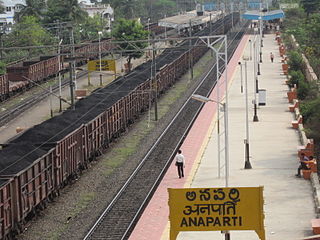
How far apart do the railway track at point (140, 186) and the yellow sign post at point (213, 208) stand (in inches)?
268

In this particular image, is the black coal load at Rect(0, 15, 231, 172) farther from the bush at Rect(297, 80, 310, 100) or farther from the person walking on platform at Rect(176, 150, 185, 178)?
the bush at Rect(297, 80, 310, 100)

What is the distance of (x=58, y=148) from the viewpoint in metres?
30.3

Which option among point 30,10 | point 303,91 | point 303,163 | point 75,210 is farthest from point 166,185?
point 30,10

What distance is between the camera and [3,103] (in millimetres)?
57000

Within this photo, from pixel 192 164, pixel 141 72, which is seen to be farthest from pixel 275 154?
pixel 141 72

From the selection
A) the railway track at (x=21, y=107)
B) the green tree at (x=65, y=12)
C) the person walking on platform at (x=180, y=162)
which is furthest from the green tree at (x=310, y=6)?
the person walking on platform at (x=180, y=162)

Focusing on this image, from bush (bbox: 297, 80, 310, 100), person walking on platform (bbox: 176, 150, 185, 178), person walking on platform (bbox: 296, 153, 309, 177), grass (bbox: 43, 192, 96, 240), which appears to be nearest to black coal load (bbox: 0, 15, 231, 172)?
grass (bbox: 43, 192, 96, 240)

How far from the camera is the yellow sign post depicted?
62.9ft

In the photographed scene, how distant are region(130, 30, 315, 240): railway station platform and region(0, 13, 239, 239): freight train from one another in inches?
136

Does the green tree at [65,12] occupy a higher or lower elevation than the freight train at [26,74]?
higher

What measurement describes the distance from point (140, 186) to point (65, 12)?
6997cm

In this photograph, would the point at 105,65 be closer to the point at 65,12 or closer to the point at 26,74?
the point at 26,74

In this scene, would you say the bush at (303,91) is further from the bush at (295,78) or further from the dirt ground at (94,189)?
the dirt ground at (94,189)

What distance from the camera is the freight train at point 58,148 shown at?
25.5 metres
